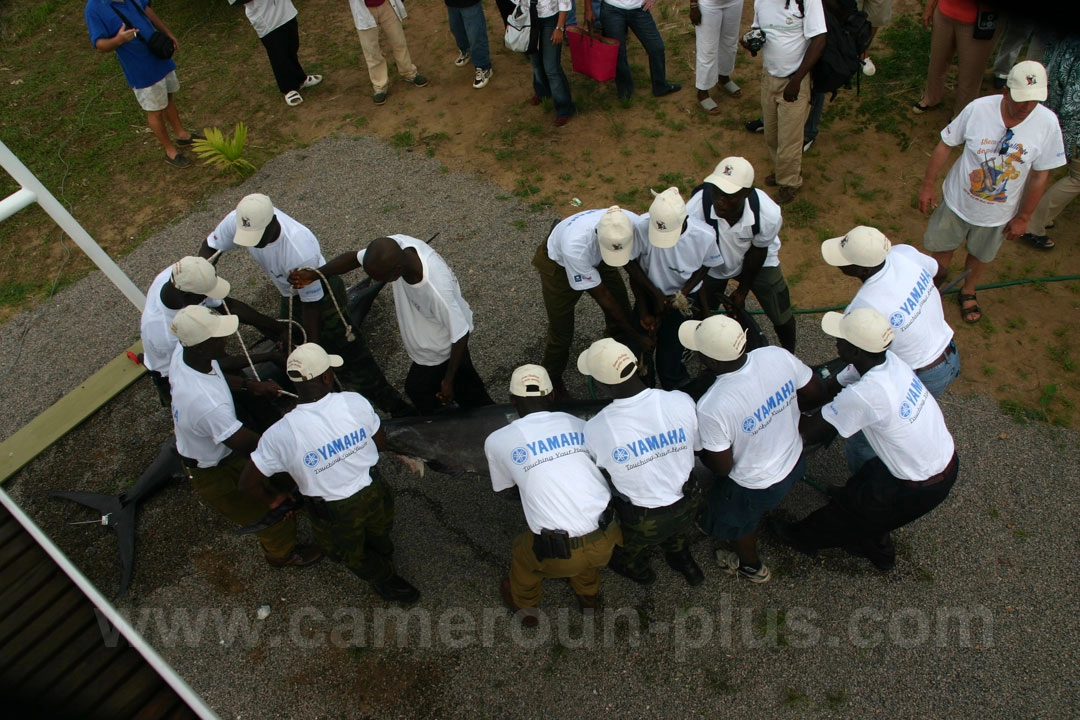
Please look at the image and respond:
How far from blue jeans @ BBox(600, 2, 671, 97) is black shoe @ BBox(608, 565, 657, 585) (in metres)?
5.47

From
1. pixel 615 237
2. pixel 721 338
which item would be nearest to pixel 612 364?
pixel 721 338

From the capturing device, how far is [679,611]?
3.78m

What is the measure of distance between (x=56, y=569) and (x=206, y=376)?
6.49ft

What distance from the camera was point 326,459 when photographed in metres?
3.18

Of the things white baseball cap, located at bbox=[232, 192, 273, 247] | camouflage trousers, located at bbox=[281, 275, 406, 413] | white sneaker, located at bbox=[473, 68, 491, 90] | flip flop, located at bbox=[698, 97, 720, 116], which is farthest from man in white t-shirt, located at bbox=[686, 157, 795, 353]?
white sneaker, located at bbox=[473, 68, 491, 90]

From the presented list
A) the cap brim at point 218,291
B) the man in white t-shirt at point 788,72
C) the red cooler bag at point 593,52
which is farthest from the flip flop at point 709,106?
Answer: the cap brim at point 218,291

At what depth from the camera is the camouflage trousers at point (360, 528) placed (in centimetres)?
335

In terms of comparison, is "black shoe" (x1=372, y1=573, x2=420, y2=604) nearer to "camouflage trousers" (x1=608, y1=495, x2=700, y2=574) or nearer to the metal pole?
"camouflage trousers" (x1=608, y1=495, x2=700, y2=574)

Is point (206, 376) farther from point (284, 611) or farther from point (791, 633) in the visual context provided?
point (791, 633)

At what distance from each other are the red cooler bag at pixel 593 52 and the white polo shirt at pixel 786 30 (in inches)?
70.7

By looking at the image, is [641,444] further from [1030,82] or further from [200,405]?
[1030,82]

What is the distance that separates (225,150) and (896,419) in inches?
272

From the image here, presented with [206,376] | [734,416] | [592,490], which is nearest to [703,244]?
[734,416]

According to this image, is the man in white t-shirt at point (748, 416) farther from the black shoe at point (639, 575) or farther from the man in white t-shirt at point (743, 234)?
the man in white t-shirt at point (743, 234)
